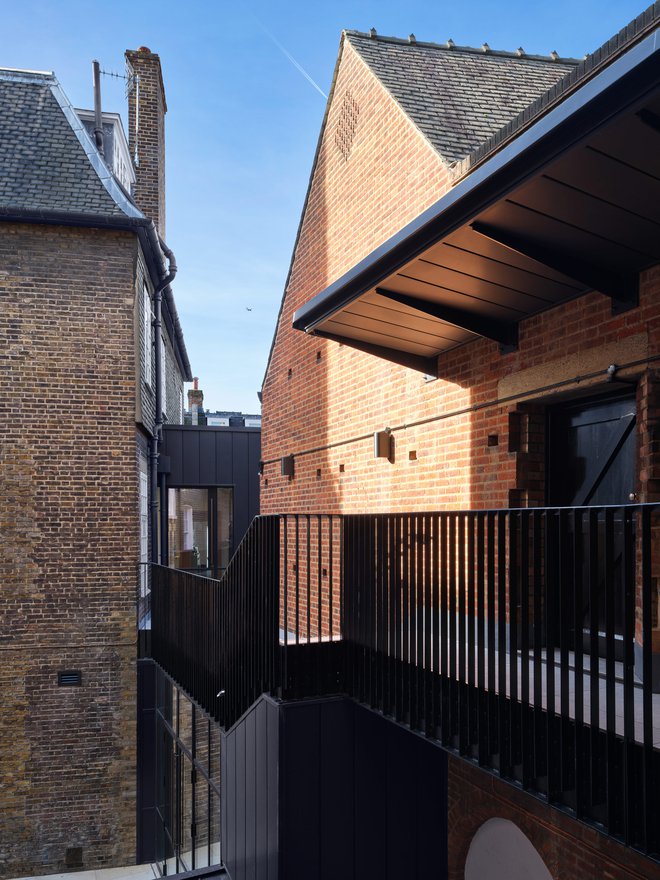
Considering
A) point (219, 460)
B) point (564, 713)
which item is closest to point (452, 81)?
point (564, 713)

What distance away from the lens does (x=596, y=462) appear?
545cm

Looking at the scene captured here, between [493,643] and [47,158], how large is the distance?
10.9 meters

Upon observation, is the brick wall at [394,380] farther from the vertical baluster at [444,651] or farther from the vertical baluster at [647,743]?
the vertical baluster at [647,743]

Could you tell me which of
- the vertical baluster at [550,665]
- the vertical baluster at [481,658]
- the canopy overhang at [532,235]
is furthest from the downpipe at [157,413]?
the vertical baluster at [550,665]

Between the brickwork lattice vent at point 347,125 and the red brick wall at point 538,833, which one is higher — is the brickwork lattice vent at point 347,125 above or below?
above

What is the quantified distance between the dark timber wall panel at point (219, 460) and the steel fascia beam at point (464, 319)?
30.0ft

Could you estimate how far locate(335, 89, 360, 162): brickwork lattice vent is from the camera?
29.6 ft

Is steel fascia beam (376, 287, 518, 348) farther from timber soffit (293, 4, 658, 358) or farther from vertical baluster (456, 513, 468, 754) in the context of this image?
vertical baluster (456, 513, 468, 754)

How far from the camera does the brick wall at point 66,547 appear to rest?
35.6 feet

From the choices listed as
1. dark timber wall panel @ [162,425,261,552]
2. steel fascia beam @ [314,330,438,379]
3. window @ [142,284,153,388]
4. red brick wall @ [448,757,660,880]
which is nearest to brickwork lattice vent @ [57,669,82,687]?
dark timber wall panel @ [162,425,261,552]

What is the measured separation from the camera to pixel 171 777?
37.2 feet

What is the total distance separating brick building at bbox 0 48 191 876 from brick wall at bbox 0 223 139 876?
0.02m

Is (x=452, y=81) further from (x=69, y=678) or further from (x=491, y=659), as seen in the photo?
(x=69, y=678)

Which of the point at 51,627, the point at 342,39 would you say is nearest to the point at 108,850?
the point at 51,627
